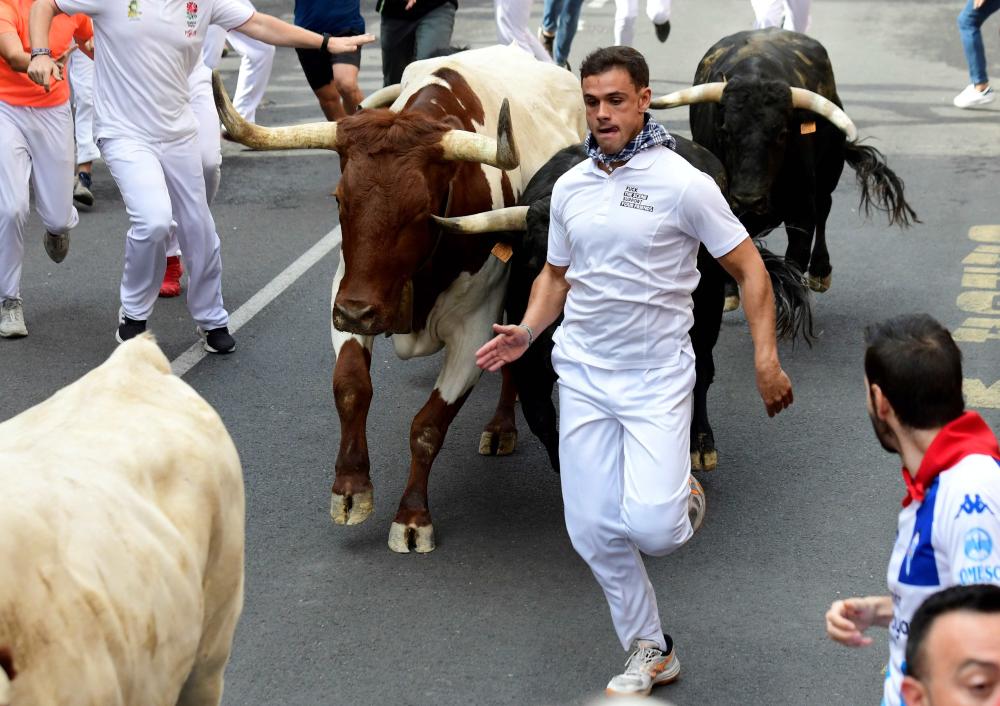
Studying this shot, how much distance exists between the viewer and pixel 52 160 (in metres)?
8.59

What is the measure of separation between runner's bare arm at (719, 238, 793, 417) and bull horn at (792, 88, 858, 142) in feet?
10.2

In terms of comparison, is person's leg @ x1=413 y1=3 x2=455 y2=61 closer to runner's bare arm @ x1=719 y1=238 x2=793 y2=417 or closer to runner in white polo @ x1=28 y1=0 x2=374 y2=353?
runner in white polo @ x1=28 y1=0 x2=374 y2=353

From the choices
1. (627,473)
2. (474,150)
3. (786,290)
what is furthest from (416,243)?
(786,290)

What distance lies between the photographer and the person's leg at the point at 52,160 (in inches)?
336

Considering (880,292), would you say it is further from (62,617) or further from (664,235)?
(62,617)

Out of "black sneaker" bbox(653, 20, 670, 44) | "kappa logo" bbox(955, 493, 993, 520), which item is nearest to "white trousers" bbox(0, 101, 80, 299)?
"kappa logo" bbox(955, 493, 993, 520)

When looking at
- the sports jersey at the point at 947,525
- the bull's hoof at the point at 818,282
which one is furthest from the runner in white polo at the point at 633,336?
the bull's hoof at the point at 818,282

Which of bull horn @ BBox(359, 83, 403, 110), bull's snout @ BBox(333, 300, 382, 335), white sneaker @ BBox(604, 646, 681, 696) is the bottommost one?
white sneaker @ BBox(604, 646, 681, 696)

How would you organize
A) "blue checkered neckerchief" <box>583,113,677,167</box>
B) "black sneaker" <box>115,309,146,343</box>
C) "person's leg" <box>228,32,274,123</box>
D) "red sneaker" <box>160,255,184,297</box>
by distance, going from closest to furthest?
"blue checkered neckerchief" <box>583,113,677,167</box>
"black sneaker" <box>115,309,146,343</box>
"red sneaker" <box>160,255,184,297</box>
"person's leg" <box>228,32,274,123</box>

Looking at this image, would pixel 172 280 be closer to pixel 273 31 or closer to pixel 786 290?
pixel 273 31

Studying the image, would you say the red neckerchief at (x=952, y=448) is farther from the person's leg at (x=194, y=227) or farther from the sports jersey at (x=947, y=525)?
the person's leg at (x=194, y=227)

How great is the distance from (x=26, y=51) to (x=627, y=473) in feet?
17.2

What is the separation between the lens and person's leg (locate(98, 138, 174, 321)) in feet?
25.3

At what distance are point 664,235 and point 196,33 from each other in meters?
3.94
